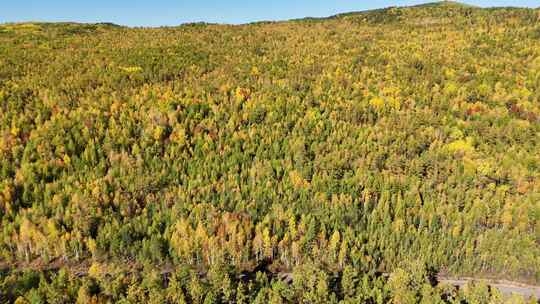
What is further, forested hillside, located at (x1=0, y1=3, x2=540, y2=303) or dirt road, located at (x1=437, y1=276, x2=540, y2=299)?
dirt road, located at (x1=437, y1=276, x2=540, y2=299)

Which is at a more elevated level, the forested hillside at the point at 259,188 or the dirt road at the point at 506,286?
the forested hillside at the point at 259,188

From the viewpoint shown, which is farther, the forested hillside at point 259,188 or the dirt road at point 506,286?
the dirt road at point 506,286

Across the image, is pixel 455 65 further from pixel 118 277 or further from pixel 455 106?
pixel 118 277

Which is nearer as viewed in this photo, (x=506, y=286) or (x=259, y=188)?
(x=506, y=286)

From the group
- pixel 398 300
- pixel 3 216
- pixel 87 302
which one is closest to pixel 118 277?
pixel 87 302

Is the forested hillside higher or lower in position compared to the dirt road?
higher

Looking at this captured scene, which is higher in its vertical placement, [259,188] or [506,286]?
[259,188]

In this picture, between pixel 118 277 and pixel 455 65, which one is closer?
pixel 118 277

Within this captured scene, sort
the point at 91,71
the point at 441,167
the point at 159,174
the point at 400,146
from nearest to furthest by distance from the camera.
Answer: the point at 159,174, the point at 441,167, the point at 400,146, the point at 91,71
